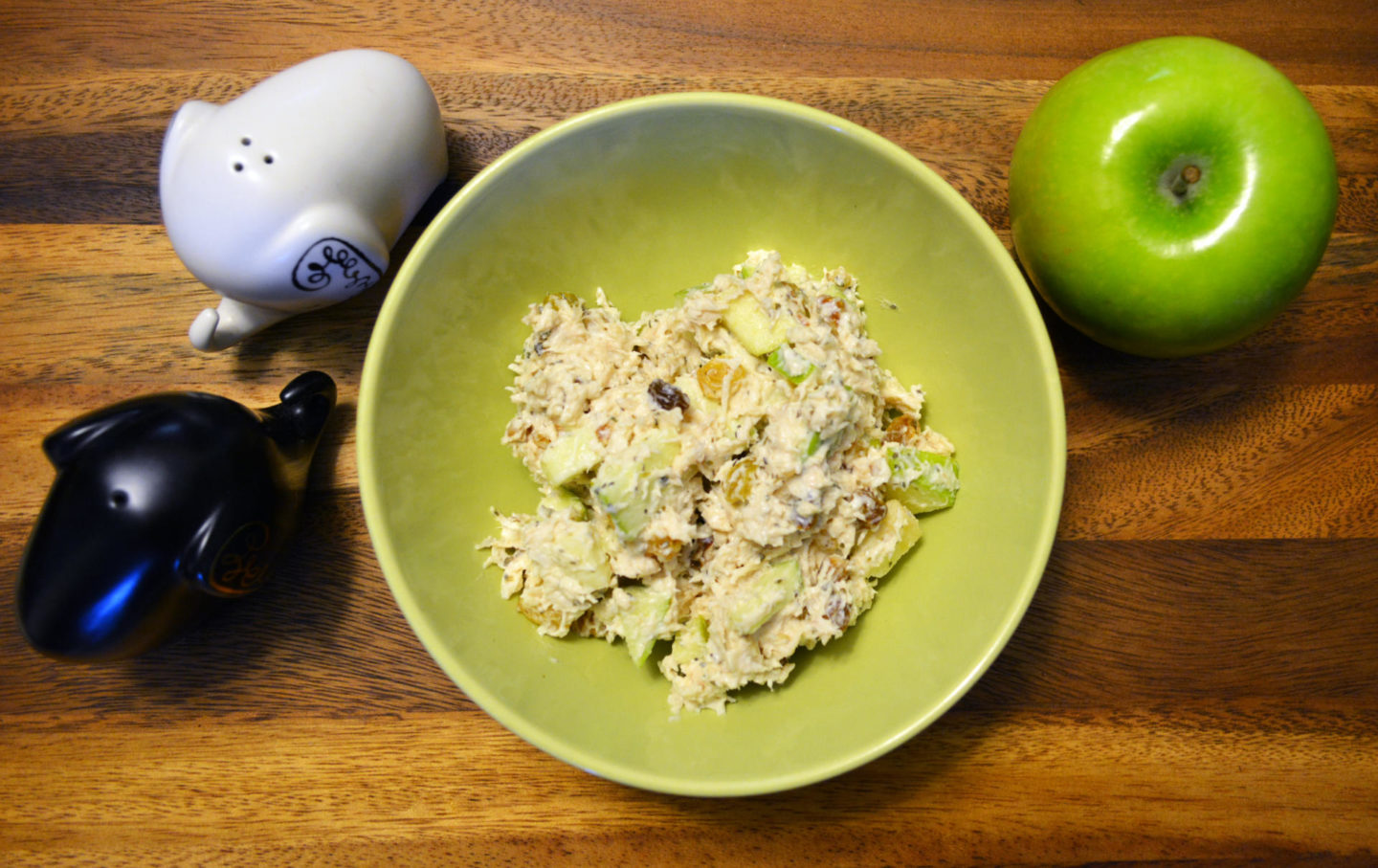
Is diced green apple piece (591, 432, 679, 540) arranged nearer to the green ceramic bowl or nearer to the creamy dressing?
the creamy dressing

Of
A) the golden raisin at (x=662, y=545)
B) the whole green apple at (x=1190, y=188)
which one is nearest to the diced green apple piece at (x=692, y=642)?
the golden raisin at (x=662, y=545)

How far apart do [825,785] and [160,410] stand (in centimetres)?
137

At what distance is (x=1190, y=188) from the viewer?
1.32m

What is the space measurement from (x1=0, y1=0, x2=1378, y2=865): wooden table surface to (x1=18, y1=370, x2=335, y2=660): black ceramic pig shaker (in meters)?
0.19

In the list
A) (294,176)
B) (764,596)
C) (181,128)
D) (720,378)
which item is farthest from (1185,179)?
(181,128)

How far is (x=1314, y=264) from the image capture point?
1347mm

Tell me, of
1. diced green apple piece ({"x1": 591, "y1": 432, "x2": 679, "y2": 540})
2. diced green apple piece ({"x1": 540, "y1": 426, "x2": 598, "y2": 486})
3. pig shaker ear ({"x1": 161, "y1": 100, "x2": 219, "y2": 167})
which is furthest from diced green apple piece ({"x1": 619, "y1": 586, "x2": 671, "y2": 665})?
pig shaker ear ({"x1": 161, "y1": 100, "x2": 219, "y2": 167})

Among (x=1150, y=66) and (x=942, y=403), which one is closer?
(x=1150, y=66)

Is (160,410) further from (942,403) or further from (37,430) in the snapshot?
(942,403)

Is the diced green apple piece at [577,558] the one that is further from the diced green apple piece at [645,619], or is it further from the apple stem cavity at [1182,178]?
the apple stem cavity at [1182,178]

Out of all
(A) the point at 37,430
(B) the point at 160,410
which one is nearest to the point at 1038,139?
(B) the point at 160,410

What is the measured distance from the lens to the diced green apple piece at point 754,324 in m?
1.32

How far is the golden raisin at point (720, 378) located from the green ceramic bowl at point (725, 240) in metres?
0.29

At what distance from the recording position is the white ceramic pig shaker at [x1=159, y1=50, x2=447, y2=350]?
4.22ft
